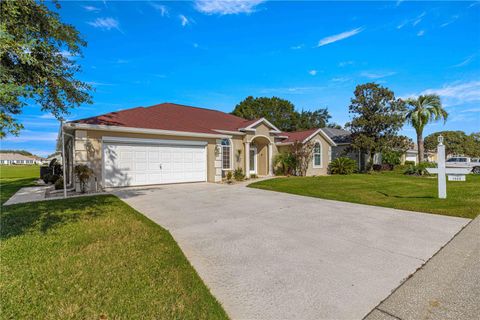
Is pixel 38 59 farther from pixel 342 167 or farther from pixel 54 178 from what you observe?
pixel 342 167

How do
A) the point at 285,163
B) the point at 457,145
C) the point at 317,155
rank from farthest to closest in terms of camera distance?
the point at 457,145
the point at 317,155
the point at 285,163

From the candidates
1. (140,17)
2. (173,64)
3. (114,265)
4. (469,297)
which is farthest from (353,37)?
(114,265)

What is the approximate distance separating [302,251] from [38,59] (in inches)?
283

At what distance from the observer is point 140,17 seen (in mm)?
10523

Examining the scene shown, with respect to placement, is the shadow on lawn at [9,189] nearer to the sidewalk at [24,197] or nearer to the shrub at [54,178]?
the sidewalk at [24,197]

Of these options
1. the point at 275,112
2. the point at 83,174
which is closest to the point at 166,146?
the point at 83,174

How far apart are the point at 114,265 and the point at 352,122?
24.5 meters

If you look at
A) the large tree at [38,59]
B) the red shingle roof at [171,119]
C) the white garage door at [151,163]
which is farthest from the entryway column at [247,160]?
the large tree at [38,59]

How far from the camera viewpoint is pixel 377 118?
22219 mm

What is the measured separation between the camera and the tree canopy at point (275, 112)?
1537 inches

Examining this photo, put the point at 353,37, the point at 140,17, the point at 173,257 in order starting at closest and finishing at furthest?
the point at 173,257 → the point at 140,17 → the point at 353,37

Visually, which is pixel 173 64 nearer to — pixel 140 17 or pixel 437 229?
pixel 140 17

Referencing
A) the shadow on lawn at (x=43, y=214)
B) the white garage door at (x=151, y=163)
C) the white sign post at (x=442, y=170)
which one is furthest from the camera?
the white garage door at (x=151, y=163)

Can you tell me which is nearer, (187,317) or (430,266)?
(187,317)
